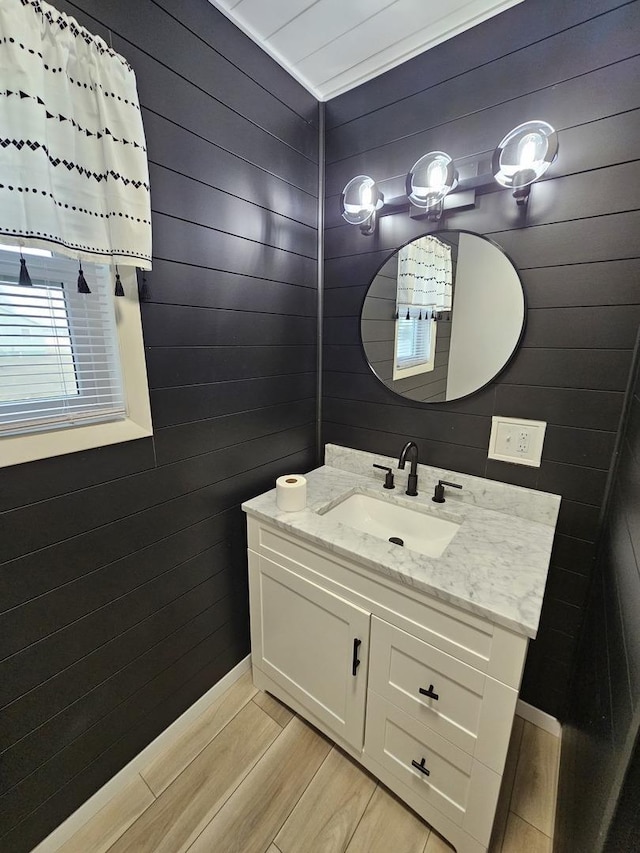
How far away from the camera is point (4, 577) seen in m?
0.85

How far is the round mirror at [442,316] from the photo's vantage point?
48.0 inches

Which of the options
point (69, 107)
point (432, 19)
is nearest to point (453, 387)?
point (432, 19)

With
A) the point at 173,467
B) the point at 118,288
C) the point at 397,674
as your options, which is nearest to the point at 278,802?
the point at 397,674

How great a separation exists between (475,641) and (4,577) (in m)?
1.15

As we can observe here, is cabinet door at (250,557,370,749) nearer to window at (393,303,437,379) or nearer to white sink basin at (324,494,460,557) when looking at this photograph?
white sink basin at (324,494,460,557)

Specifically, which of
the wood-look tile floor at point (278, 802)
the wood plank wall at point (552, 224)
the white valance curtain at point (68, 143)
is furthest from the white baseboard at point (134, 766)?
the white valance curtain at point (68, 143)

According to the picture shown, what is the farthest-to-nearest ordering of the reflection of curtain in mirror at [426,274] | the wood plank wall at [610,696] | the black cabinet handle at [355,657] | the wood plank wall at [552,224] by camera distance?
the reflection of curtain in mirror at [426,274] → the black cabinet handle at [355,657] → the wood plank wall at [552,224] → the wood plank wall at [610,696]

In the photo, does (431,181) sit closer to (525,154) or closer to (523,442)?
(525,154)

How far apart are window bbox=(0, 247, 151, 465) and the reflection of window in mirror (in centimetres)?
96

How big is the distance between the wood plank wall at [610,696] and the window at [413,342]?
2.09 feet

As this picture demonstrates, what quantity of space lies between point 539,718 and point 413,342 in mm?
1550

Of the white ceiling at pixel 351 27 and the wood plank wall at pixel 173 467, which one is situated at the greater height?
the white ceiling at pixel 351 27

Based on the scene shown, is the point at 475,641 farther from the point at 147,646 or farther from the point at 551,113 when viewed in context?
the point at 551,113

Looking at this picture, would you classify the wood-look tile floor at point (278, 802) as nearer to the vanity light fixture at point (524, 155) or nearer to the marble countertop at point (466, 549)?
the marble countertop at point (466, 549)
